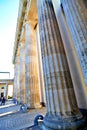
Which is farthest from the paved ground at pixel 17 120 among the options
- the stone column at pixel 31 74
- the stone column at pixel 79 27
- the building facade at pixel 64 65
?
the stone column at pixel 79 27

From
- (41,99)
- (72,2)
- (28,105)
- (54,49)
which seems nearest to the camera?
(72,2)

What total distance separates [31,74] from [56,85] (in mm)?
5819

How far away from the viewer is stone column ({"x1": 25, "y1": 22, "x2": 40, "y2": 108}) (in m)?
8.90

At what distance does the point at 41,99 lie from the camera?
9.97m

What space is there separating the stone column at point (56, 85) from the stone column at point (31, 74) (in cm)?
510

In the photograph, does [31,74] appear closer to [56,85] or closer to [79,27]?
[56,85]

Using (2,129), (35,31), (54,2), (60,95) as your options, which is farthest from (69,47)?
(35,31)

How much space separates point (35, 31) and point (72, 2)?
843 cm

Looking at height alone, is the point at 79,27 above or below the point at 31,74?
above

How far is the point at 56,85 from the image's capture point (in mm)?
3830

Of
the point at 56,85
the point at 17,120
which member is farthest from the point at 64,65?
the point at 17,120

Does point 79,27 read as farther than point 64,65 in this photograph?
No

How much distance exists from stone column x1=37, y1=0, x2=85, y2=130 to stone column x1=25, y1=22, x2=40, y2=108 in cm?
510

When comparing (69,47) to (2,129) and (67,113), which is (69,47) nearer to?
(67,113)
